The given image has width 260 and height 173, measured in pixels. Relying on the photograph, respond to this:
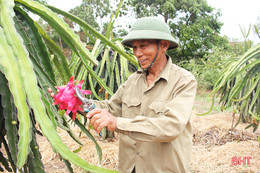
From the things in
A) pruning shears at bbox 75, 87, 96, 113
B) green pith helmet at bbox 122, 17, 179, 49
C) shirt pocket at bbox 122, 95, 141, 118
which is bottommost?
shirt pocket at bbox 122, 95, 141, 118

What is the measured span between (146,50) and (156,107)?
32cm

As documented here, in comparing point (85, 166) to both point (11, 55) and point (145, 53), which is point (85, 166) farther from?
point (145, 53)

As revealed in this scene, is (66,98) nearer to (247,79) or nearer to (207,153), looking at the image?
(247,79)

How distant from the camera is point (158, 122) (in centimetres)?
104

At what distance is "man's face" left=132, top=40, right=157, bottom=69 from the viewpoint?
4.20 ft

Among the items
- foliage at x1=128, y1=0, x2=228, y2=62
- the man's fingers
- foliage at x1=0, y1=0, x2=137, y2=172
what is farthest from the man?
foliage at x1=128, y1=0, x2=228, y2=62

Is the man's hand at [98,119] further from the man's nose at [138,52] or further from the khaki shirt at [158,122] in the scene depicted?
the man's nose at [138,52]

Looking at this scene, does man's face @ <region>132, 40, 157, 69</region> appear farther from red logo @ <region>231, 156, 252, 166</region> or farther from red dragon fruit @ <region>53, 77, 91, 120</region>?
red logo @ <region>231, 156, 252, 166</region>

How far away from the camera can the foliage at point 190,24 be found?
553 inches

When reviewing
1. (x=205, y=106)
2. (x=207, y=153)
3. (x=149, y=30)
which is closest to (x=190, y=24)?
(x=205, y=106)

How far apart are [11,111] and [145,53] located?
2.50 feet

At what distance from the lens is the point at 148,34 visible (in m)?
1.22

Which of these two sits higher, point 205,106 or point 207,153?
point 207,153

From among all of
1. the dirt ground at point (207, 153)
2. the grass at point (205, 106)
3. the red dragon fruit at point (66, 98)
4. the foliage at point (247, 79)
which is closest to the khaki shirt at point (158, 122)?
the red dragon fruit at point (66, 98)
